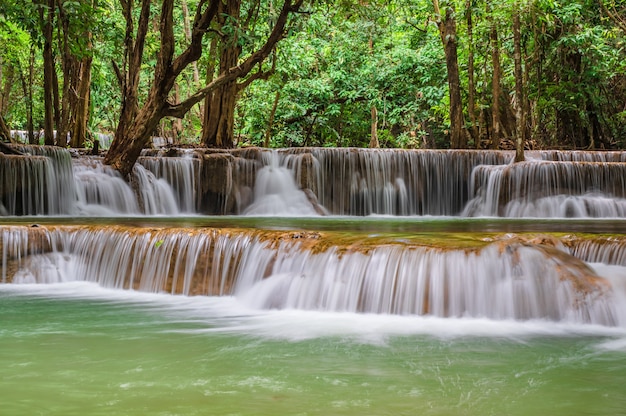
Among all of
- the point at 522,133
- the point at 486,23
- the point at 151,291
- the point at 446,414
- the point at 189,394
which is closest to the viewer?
the point at 446,414

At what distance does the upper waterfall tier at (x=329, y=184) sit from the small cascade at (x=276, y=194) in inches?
0.8

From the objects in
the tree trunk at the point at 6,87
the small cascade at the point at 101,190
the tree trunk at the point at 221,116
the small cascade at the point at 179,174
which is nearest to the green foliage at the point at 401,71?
the tree trunk at the point at 6,87

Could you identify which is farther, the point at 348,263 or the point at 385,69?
the point at 385,69

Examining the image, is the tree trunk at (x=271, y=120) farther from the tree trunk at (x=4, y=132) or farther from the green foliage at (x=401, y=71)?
the tree trunk at (x=4, y=132)

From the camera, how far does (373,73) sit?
20.4 m

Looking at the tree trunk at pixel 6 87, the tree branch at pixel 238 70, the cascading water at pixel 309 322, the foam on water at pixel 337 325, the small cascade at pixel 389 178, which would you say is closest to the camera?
the cascading water at pixel 309 322

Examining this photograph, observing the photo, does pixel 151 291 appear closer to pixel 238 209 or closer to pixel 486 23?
pixel 238 209

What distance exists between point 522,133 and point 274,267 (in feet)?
28.4

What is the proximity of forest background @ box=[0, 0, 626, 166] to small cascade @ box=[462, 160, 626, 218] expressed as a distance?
927 millimetres

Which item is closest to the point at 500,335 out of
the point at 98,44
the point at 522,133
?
the point at 522,133

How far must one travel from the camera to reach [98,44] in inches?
842

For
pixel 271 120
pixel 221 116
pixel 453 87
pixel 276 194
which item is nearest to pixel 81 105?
pixel 221 116

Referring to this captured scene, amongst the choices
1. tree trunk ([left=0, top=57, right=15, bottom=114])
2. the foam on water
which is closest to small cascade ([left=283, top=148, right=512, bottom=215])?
the foam on water

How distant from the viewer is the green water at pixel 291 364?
3387mm
